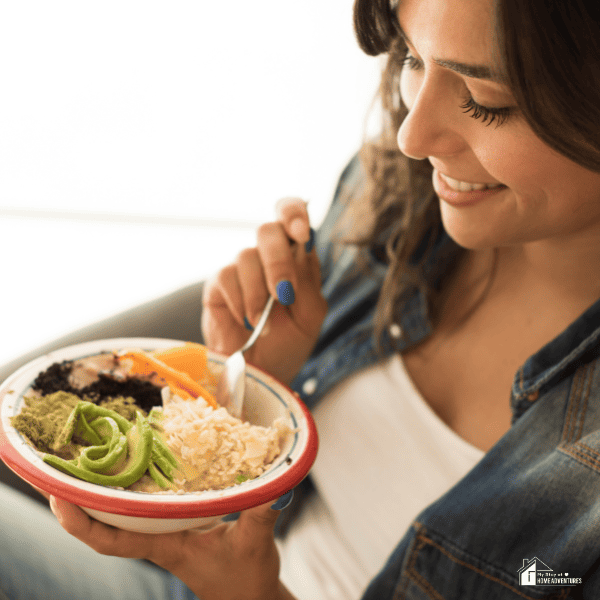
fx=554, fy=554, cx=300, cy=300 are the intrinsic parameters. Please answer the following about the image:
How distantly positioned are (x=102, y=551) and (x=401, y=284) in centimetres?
75

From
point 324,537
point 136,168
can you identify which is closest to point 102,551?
point 324,537

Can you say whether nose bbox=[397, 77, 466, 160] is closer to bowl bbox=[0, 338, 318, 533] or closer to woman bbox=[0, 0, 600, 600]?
woman bbox=[0, 0, 600, 600]

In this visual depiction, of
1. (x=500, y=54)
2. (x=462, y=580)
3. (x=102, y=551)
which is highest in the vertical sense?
(x=500, y=54)

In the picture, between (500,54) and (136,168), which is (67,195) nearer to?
(136,168)

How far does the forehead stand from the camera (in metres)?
0.60

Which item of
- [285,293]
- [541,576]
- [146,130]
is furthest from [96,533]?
[146,130]

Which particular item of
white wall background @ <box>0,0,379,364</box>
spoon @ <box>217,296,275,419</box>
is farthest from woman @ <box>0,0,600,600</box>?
white wall background @ <box>0,0,379,364</box>

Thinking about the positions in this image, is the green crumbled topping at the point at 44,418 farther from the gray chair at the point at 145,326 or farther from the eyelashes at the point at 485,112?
the eyelashes at the point at 485,112

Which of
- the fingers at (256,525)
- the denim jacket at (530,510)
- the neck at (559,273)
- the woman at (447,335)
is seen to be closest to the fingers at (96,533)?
the woman at (447,335)

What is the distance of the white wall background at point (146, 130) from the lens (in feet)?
9.00

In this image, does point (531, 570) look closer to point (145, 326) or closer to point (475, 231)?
point (475, 231)

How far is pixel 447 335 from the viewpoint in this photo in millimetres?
1084

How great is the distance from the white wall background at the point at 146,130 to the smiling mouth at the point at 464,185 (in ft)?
5.94

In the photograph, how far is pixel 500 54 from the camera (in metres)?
0.59
